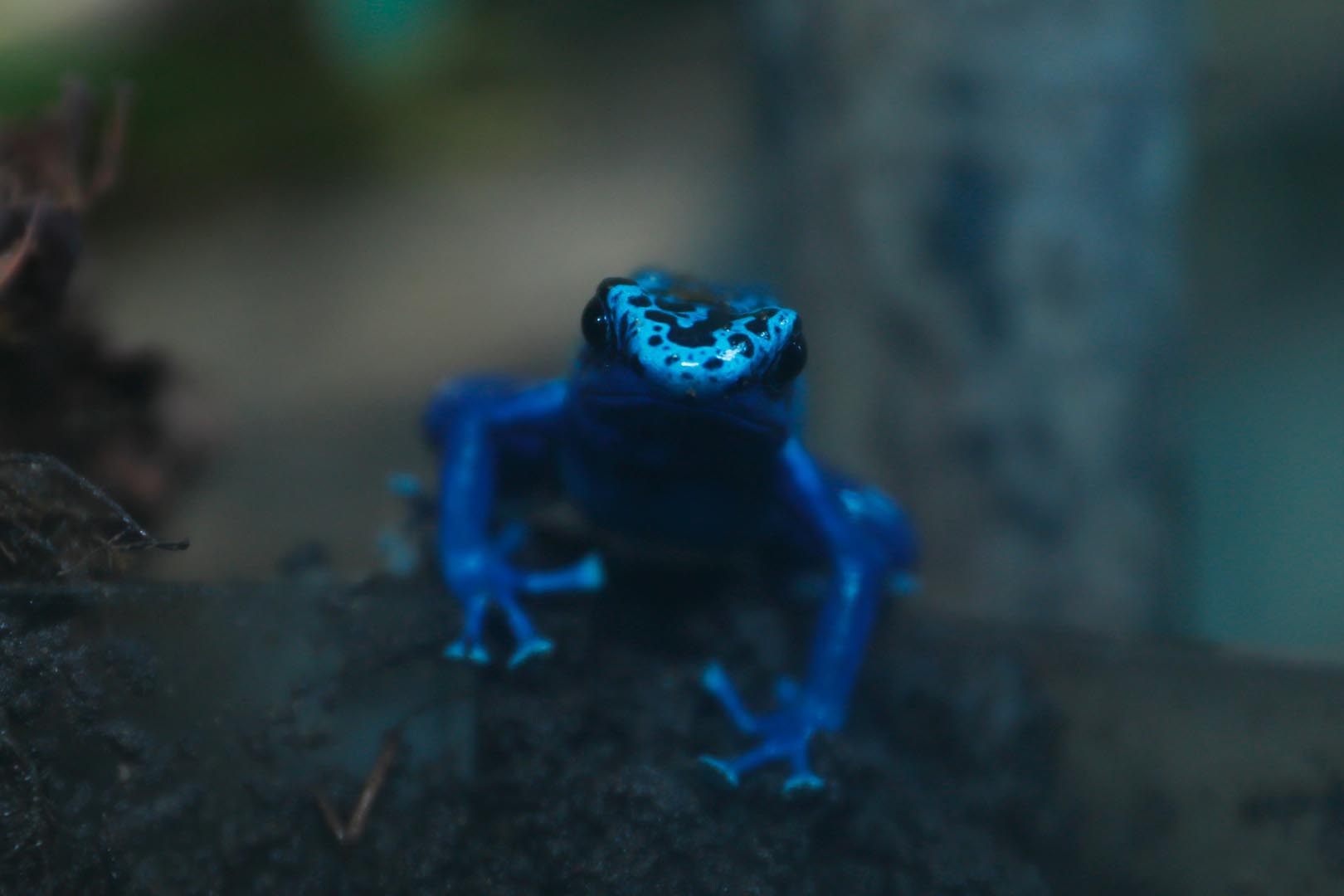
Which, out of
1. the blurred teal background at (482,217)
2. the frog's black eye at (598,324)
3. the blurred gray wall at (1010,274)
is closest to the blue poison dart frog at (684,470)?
the frog's black eye at (598,324)

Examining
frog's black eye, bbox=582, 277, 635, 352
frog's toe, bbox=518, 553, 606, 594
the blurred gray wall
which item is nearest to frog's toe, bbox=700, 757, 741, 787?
frog's toe, bbox=518, 553, 606, 594

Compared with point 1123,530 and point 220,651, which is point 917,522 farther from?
point 220,651

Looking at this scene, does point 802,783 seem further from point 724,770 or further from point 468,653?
point 468,653

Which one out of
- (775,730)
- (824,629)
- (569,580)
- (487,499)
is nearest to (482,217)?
(487,499)

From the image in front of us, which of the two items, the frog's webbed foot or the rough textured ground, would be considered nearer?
the rough textured ground

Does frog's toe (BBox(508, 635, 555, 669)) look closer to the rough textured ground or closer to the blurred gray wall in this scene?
the rough textured ground

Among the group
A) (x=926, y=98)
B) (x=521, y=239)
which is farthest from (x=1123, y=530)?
(x=521, y=239)

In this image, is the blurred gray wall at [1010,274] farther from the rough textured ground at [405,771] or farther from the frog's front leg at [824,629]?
the rough textured ground at [405,771]

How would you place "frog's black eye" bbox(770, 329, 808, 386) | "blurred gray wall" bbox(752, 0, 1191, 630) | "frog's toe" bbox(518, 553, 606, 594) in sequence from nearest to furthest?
"frog's black eye" bbox(770, 329, 808, 386), "frog's toe" bbox(518, 553, 606, 594), "blurred gray wall" bbox(752, 0, 1191, 630)
